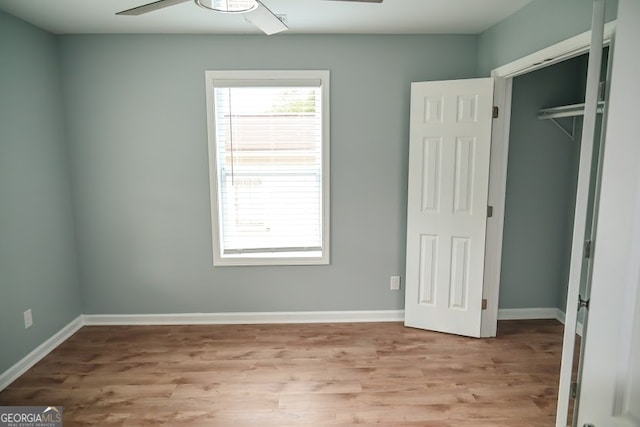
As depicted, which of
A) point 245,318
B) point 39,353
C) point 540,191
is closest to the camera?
point 39,353

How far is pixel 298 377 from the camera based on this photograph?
2807mm

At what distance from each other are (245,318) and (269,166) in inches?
54.5

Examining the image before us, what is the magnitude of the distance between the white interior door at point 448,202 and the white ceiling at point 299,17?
463mm

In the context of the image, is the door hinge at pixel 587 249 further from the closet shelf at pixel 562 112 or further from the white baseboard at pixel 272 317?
the white baseboard at pixel 272 317

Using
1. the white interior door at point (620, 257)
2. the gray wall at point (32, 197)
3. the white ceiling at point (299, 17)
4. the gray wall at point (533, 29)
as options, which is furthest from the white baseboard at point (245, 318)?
the white interior door at point (620, 257)

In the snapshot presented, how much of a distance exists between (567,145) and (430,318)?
1904mm

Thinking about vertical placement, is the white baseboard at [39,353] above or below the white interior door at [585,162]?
below

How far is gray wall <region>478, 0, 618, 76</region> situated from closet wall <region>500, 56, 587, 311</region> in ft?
1.40

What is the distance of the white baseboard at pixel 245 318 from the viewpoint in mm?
3664

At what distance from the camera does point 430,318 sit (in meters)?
3.52

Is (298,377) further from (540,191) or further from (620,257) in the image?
(540,191)

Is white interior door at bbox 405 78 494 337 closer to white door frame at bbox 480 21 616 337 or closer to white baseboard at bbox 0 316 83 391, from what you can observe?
white door frame at bbox 480 21 616 337

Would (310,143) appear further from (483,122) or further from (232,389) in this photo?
(232,389)

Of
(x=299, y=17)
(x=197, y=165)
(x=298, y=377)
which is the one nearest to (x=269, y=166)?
(x=197, y=165)
